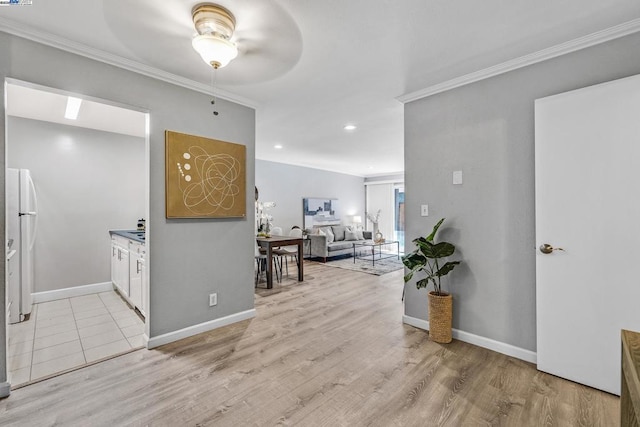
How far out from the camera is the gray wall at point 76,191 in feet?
12.4

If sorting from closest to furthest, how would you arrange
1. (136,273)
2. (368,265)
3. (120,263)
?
1. (136,273)
2. (120,263)
3. (368,265)

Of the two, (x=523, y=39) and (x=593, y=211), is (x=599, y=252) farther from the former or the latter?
(x=523, y=39)

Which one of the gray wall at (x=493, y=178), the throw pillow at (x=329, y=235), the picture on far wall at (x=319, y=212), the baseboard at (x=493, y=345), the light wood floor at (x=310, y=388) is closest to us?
the light wood floor at (x=310, y=388)

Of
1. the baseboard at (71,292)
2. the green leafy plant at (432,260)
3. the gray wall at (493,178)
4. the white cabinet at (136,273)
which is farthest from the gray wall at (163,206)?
the baseboard at (71,292)

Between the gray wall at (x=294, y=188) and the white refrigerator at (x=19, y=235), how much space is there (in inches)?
162

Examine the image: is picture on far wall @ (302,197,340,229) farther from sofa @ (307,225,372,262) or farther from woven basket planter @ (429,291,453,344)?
woven basket planter @ (429,291,453,344)

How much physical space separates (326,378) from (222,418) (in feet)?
2.44

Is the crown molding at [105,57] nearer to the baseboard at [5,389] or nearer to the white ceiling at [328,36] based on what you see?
the white ceiling at [328,36]

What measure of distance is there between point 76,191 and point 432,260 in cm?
480

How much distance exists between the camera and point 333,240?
7.54 metres

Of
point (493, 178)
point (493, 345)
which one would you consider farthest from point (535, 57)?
point (493, 345)

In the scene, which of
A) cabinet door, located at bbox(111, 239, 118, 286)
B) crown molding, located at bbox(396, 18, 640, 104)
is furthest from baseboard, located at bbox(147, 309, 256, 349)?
crown molding, located at bbox(396, 18, 640, 104)

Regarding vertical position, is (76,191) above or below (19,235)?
above

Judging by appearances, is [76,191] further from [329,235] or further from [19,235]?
[329,235]
